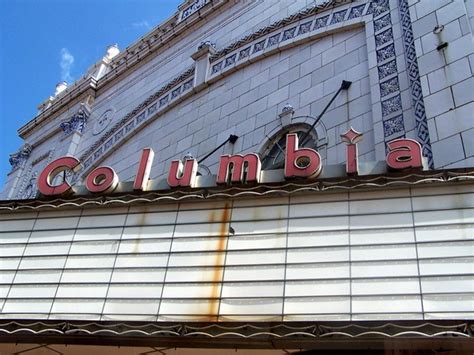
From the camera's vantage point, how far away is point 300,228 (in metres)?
9.02

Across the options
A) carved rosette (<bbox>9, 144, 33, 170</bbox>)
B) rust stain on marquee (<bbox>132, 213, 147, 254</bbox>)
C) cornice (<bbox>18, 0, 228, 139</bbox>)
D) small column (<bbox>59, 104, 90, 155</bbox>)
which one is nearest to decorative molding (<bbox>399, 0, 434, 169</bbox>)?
rust stain on marquee (<bbox>132, 213, 147, 254</bbox>)

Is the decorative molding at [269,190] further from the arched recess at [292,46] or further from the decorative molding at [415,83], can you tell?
the arched recess at [292,46]

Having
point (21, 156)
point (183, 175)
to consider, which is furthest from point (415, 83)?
point (21, 156)

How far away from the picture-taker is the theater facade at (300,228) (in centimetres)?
777

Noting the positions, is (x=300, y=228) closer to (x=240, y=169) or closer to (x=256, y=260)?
(x=256, y=260)

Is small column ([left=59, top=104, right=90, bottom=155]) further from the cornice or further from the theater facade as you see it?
the theater facade

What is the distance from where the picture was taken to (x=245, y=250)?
9.03m

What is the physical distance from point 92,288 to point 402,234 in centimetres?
501

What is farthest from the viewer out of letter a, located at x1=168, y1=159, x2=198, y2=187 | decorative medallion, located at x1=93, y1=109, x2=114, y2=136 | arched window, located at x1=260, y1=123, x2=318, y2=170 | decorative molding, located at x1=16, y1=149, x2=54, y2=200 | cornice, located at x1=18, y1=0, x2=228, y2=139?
decorative molding, located at x1=16, y1=149, x2=54, y2=200

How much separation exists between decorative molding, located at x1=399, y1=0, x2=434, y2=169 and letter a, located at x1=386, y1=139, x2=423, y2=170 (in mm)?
1441

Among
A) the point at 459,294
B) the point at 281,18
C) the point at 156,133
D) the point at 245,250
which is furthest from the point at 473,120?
the point at 156,133

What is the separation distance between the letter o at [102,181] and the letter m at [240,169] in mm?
2207

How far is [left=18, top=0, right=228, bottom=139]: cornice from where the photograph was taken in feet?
72.9

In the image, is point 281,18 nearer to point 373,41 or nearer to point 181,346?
point 373,41
